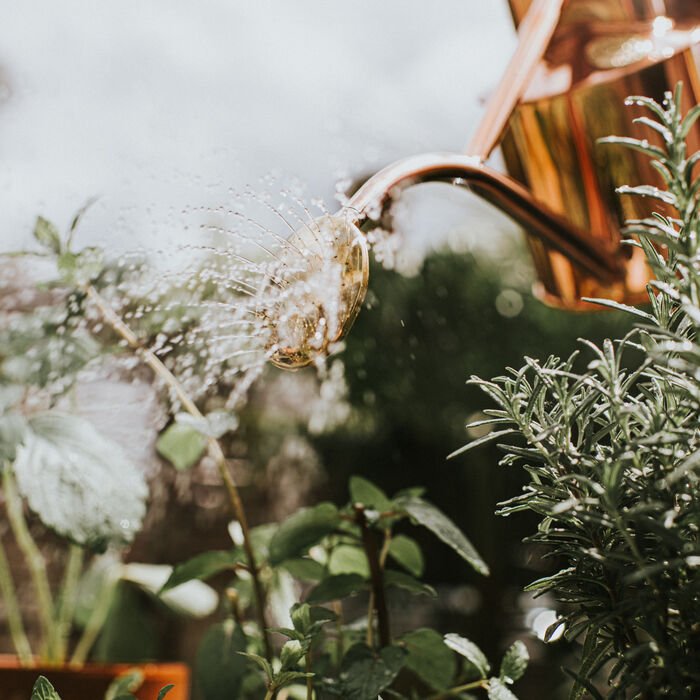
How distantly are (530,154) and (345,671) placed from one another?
31 cm

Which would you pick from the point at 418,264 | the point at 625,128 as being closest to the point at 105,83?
the point at 418,264

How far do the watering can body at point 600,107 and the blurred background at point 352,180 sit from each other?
15 centimetres

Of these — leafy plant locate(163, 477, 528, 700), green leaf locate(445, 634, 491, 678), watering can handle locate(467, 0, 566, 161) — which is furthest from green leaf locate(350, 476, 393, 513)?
watering can handle locate(467, 0, 566, 161)

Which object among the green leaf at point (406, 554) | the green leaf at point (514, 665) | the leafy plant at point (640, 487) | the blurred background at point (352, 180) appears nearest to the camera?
the leafy plant at point (640, 487)

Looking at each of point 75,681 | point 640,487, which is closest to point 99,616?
point 75,681

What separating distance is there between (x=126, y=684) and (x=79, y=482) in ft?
0.36

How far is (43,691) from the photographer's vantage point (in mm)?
278

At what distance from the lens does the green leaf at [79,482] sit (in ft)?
1.29

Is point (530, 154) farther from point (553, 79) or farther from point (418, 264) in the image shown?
point (418, 264)

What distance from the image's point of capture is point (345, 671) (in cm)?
33

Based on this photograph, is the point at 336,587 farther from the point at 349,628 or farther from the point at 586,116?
the point at 586,116

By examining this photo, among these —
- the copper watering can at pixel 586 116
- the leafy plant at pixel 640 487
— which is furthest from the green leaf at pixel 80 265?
the leafy plant at pixel 640 487

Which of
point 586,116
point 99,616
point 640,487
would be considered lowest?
point 99,616

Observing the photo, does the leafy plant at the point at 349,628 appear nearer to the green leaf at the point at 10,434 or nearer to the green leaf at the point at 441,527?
the green leaf at the point at 441,527
